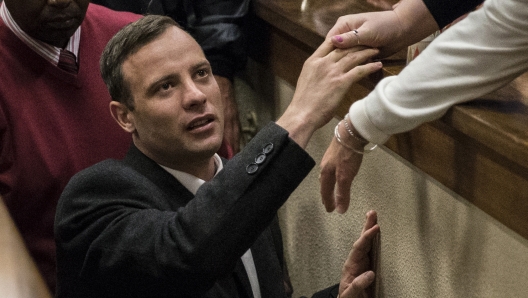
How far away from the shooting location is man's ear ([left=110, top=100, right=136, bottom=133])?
1.54 m

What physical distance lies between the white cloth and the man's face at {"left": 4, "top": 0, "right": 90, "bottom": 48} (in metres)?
0.50

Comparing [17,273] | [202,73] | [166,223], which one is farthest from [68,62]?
[17,273]

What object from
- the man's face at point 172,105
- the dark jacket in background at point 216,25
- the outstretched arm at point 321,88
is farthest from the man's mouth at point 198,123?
the dark jacket in background at point 216,25

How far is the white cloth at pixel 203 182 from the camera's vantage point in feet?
4.84

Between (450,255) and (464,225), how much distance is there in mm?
89

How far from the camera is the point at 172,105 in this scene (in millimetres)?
1468

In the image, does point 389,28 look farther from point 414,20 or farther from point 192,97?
point 192,97

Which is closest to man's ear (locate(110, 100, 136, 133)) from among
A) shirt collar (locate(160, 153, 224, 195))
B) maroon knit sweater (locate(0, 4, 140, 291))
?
shirt collar (locate(160, 153, 224, 195))

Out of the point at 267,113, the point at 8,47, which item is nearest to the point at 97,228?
the point at 8,47

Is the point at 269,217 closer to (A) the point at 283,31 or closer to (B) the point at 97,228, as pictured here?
(B) the point at 97,228

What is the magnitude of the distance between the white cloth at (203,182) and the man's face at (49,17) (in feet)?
1.64

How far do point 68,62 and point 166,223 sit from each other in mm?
721

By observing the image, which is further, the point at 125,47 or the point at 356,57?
the point at 125,47

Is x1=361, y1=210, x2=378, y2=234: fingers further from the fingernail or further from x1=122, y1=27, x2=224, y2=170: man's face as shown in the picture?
x1=122, y1=27, x2=224, y2=170: man's face
